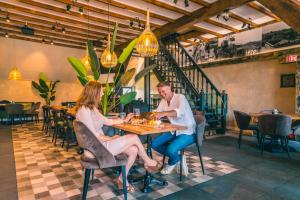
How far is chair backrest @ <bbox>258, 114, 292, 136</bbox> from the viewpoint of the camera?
4.07m

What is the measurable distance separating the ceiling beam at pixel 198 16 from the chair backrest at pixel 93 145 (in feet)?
13.6

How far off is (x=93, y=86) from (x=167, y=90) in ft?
3.85

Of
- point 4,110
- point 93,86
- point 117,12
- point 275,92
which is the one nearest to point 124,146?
point 93,86

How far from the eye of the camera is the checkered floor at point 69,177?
259cm

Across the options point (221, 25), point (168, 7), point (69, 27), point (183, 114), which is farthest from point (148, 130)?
point (69, 27)

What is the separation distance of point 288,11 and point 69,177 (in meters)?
4.55

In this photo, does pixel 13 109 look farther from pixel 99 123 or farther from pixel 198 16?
pixel 198 16

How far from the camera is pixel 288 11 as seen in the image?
3553 mm

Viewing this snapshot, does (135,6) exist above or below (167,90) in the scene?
above

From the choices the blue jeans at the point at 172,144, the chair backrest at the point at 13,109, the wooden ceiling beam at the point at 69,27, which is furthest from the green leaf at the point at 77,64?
the chair backrest at the point at 13,109

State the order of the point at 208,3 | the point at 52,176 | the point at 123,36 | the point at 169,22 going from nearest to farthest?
the point at 52,176, the point at 208,3, the point at 169,22, the point at 123,36

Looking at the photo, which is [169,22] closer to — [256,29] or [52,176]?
[256,29]

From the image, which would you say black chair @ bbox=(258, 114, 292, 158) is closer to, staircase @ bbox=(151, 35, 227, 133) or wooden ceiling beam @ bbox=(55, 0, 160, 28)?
staircase @ bbox=(151, 35, 227, 133)

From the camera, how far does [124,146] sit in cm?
248
